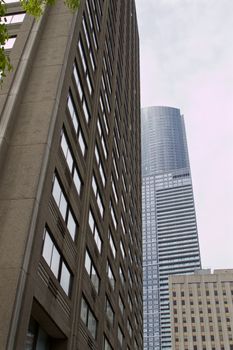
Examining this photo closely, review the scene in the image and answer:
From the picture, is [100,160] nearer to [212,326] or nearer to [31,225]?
[31,225]

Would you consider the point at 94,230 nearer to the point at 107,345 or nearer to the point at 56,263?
the point at 107,345

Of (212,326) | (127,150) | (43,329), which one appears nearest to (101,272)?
(43,329)

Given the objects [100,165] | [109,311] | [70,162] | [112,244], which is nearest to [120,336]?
[109,311]

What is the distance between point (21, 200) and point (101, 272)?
1441cm

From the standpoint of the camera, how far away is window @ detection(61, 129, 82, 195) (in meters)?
23.9

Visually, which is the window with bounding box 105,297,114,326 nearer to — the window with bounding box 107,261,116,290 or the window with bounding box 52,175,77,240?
the window with bounding box 107,261,116,290

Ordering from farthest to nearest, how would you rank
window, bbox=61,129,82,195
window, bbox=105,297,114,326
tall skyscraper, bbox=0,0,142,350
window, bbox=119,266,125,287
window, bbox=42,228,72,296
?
window, bbox=119,266,125,287 → window, bbox=105,297,114,326 → window, bbox=61,129,82,195 → window, bbox=42,228,72,296 → tall skyscraper, bbox=0,0,142,350

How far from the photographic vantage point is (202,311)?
138250mm

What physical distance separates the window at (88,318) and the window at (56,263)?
289 centimetres

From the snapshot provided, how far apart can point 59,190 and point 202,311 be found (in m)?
128

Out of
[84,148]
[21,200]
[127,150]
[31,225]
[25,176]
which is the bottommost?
[31,225]

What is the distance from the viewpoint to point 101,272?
3045 cm

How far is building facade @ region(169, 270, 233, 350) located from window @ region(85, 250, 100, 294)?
117 meters

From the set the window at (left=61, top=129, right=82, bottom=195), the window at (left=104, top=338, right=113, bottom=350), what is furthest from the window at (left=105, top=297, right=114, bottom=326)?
the window at (left=61, top=129, right=82, bottom=195)
